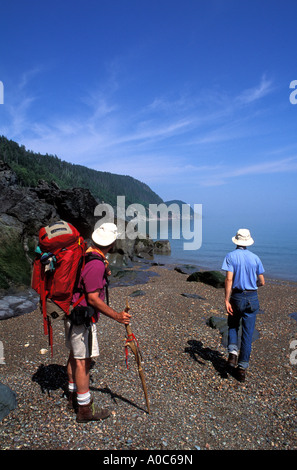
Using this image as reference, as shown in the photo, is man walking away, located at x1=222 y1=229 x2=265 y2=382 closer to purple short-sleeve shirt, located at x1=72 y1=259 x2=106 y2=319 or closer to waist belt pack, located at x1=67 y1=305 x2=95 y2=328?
purple short-sleeve shirt, located at x1=72 y1=259 x2=106 y2=319

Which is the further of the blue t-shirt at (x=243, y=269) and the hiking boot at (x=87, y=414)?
the blue t-shirt at (x=243, y=269)

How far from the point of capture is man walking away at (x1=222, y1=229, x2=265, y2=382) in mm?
5660

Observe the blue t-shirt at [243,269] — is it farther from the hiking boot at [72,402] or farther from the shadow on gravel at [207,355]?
the hiking boot at [72,402]

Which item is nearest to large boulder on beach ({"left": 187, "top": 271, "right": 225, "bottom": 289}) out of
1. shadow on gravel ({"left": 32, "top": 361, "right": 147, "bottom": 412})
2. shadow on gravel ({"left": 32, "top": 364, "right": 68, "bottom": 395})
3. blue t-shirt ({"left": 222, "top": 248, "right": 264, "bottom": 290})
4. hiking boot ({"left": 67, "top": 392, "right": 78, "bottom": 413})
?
blue t-shirt ({"left": 222, "top": 248, "right": 264, "bottom": 290})

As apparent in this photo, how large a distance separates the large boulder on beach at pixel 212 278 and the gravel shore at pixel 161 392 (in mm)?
6920

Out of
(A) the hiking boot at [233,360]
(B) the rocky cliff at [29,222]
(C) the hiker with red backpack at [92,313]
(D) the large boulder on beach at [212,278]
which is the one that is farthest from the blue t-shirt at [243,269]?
(D) the large boulder on beach at [212,278]

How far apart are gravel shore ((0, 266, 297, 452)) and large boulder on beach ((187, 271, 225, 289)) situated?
6.92 metres

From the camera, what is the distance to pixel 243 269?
570cm

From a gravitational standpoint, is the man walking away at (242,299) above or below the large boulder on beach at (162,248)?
above

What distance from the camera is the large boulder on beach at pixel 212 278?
1635cm

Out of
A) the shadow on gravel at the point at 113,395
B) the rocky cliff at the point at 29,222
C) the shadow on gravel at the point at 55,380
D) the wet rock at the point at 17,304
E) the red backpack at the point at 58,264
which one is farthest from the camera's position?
the rocky cliff at the point at 29,222

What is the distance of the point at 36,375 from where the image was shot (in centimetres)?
550

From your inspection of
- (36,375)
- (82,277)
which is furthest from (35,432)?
(82,277)

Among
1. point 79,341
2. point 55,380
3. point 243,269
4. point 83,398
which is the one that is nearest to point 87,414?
point 83,398
